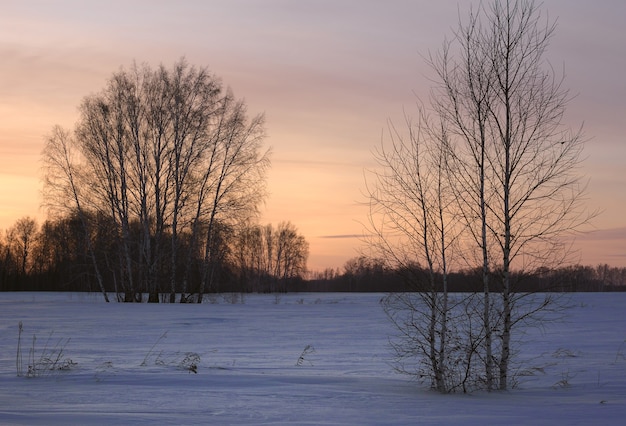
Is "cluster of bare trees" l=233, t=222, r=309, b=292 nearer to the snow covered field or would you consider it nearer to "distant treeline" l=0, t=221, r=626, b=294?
"distant treeline" l=0, t=221, r=626, b=294

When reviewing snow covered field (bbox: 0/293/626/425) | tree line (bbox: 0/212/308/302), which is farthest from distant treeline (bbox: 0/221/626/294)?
snow covered field (bbox: 0/293/626/425)

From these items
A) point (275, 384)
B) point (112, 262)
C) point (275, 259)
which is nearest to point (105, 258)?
point (112, 262)

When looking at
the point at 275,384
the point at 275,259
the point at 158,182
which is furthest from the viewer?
the point at 275,259

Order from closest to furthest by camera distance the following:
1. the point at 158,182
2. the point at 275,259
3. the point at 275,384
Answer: the point at 275,384 < the point at 158,182 < the point at 275,259

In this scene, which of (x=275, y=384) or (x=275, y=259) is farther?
(x=275, y=259)

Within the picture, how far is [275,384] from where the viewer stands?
869 centimetres

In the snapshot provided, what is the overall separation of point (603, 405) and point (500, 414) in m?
1.35

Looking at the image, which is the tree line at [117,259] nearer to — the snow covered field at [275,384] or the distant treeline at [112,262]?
the distant treeline at [112,262]

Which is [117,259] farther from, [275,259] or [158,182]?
[275,259]

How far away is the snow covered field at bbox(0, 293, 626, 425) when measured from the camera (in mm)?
6562

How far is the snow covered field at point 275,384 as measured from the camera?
6562 mm

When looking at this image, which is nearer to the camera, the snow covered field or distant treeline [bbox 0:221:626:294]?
the snow covered field

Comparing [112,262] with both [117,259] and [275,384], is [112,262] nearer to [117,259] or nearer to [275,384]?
[117,259]

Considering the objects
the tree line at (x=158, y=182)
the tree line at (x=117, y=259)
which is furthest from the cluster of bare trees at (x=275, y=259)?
the tree line at (x=158, y=182)
